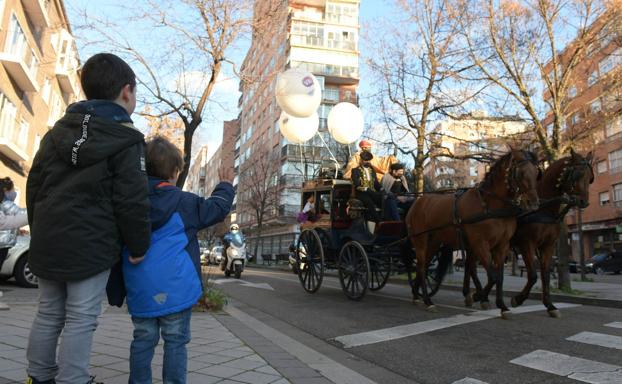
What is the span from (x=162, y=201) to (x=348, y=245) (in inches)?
264

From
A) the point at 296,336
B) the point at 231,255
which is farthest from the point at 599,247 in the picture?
the point at 296,336

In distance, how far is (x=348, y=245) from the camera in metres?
9.09

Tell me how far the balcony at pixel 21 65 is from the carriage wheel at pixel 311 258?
13801 mm

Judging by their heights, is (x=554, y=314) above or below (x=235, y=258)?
below

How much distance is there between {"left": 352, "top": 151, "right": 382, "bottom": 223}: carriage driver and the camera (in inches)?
356

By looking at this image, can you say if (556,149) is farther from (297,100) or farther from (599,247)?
(599,247)

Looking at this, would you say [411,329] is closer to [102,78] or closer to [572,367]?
[572,367]

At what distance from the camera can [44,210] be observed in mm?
2326

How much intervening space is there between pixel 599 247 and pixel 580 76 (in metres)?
37.0

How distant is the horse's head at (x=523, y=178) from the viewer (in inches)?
253

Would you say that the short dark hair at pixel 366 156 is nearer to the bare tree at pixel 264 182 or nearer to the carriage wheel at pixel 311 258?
the carriage wheel at pixel 311 258

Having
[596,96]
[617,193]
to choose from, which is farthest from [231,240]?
[617,193]

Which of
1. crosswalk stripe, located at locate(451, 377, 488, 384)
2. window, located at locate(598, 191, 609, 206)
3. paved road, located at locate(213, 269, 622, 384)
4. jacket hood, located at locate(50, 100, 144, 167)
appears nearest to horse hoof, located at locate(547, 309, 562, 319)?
paved road, located at locate(213, 269, 622, 384)

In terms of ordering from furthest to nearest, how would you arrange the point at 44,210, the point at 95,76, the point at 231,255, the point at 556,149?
the point at 231,255
the point at 556,149
the point at 95,76
the point at 44,210
